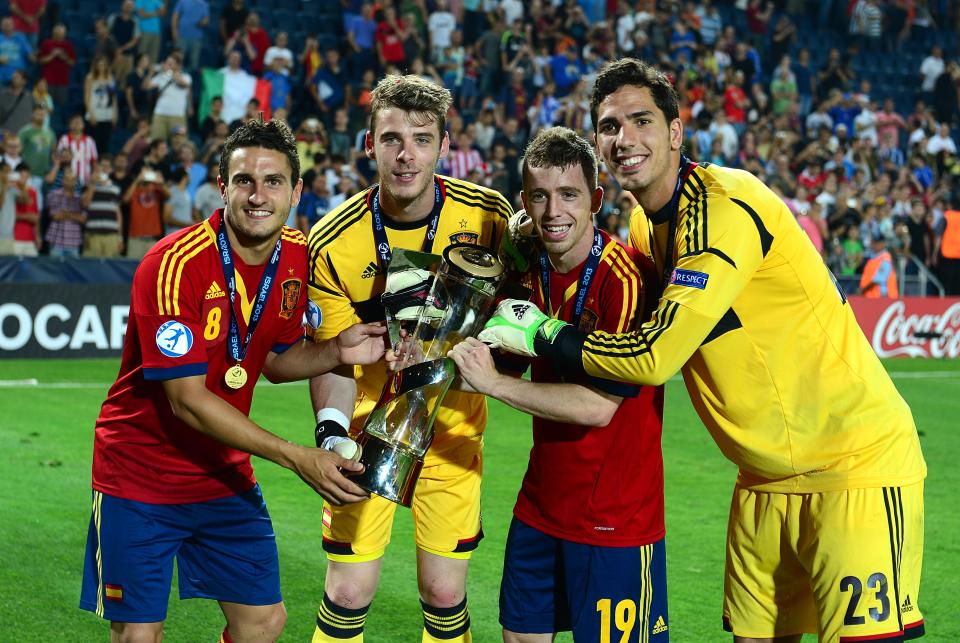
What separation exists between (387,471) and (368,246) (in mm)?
1080

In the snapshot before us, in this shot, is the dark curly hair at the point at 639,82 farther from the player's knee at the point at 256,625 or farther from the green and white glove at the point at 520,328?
the player's knee at the point at 256,625

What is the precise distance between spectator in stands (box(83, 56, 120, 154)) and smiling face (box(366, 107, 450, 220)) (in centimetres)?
1224

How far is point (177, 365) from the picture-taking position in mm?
3918

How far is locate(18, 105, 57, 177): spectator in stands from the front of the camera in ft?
48.0

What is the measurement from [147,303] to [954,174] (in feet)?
77.3

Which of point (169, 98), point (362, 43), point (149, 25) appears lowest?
point (169, 98)

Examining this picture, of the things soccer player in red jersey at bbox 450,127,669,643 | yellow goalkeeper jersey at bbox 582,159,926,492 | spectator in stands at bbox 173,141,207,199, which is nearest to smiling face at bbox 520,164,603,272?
soccer player in red jersey at bbox 450,127,669,643

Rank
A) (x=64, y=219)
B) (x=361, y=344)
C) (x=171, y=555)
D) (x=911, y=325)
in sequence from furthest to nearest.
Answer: (x=911, y=325), (x=64, y=219), (x=361, y=344), (x=171, y=555)

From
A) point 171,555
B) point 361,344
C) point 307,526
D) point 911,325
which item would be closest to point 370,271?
point 361,344

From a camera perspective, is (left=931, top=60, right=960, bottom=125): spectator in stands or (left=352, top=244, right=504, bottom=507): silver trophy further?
(left=931, top=60, right=960, bottom=125): spectator in stands

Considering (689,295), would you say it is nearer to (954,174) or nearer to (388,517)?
(388,517)

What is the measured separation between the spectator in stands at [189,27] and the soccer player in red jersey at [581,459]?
14.5m

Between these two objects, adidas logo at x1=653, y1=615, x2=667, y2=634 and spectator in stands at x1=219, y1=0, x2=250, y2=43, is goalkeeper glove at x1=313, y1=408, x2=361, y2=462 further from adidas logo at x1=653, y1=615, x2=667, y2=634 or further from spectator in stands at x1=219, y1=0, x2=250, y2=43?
spectator in stands at x1=219, y1=0, x2=250, y2=43

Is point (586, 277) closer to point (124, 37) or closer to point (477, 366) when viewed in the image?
point (477, 366)
